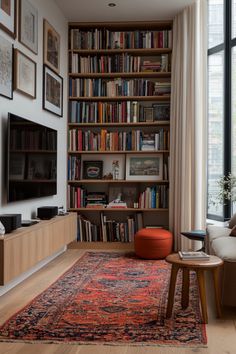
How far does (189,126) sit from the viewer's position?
5680 mm

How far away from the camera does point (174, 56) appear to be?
5785mm

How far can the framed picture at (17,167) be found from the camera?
379cm

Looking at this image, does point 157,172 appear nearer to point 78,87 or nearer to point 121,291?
point 78,87

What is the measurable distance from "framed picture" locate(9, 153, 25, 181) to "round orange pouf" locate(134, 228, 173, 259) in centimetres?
183

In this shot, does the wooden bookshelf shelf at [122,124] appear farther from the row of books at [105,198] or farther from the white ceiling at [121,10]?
the white ceiling at [121,10]

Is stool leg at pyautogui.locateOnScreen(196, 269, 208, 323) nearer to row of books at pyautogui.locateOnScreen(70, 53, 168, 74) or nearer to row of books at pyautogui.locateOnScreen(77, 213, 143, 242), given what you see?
row of books at pyautogui.locateOnScreen(77, 213, 143, 242)

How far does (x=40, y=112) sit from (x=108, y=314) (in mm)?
2506

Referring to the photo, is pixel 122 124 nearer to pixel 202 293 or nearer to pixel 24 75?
pixel 24 75

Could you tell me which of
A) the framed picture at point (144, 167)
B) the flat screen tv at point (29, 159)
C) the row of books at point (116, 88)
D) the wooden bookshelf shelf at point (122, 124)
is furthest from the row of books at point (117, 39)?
the flat screen tv at point (29, 159)

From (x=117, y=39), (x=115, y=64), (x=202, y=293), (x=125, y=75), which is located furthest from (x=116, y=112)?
(x=202, y=293)

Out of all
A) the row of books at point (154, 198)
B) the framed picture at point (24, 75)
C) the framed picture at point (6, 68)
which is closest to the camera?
the framed picture at point (6, 68)

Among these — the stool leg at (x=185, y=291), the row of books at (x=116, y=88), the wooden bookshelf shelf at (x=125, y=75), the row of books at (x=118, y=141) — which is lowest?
the stool leg at (x=185, y=291)

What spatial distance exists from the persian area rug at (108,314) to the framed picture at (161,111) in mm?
2361

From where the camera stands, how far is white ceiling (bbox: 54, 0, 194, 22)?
17.6 ft
